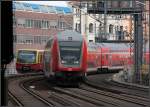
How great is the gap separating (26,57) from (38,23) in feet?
59.4

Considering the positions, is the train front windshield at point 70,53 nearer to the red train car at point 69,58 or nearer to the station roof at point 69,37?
the red train car at point 69,58

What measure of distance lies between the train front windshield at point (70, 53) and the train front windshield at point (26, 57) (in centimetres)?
1888

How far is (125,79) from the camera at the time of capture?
33844 mm

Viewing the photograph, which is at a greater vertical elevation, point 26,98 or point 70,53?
point 70,53

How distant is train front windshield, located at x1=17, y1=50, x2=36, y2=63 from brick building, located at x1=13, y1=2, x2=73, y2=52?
8.74m

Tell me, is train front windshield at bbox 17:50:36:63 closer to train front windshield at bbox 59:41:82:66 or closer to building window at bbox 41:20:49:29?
building window at bbox 41:20:49:29

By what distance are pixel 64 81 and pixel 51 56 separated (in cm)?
164

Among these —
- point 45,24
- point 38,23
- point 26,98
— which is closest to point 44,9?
point 45,24

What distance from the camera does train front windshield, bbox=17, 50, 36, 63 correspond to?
46.9 m

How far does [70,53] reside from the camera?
28266 mm

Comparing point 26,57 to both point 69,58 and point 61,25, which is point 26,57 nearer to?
point 61,25

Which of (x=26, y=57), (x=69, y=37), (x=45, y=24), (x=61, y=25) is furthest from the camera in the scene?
(x=45, y=24)

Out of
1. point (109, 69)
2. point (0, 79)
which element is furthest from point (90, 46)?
point (0, 79)

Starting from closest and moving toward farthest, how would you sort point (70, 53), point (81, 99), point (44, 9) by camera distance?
1. point (81, 99)
2. point (70, 53)
3. point (44, 9)
